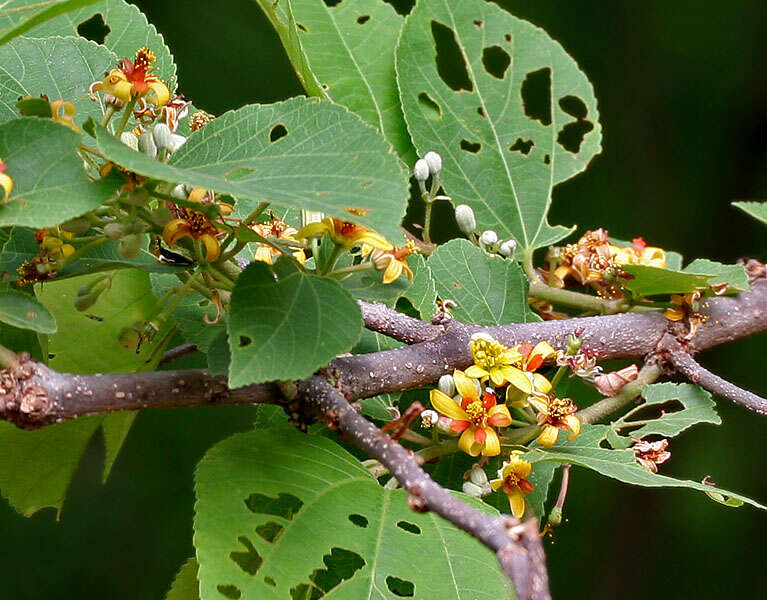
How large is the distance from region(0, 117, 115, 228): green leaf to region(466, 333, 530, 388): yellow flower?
35 cm

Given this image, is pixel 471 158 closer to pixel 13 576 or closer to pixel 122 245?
Result: pixel 122 245

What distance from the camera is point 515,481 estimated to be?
2.59 feet

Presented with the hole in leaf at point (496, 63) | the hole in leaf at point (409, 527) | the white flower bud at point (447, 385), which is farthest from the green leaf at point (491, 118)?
the hole in leaf at point (496, 63)

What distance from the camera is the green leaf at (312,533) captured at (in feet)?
2.13

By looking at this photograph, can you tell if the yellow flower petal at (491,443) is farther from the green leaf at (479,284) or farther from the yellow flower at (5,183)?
the yellow flower at (5,183)

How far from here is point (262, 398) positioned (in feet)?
2.23

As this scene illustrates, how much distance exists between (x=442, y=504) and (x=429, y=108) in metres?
0.68

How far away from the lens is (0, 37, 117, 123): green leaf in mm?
736

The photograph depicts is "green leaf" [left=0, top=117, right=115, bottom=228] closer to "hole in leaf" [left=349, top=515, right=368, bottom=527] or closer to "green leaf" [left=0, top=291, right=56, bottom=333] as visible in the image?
"green leaf" [left=0, top=291, right=56, bottom=333]

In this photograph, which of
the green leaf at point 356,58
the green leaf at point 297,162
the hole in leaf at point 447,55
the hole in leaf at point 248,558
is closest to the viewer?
the green leaf at point 297,162

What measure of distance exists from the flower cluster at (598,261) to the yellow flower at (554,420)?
0.28m

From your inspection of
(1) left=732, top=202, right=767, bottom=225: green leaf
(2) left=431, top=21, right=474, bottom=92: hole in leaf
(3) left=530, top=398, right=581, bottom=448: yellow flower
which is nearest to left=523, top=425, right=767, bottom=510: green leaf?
(3) left=530, top=398, right=581, bottom=448: yellow flower

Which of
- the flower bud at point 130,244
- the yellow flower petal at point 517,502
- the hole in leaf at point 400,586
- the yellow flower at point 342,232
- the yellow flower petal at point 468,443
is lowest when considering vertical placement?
the hole in leaf at point 400,586

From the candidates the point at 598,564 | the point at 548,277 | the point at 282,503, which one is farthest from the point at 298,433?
the point at 598,564
